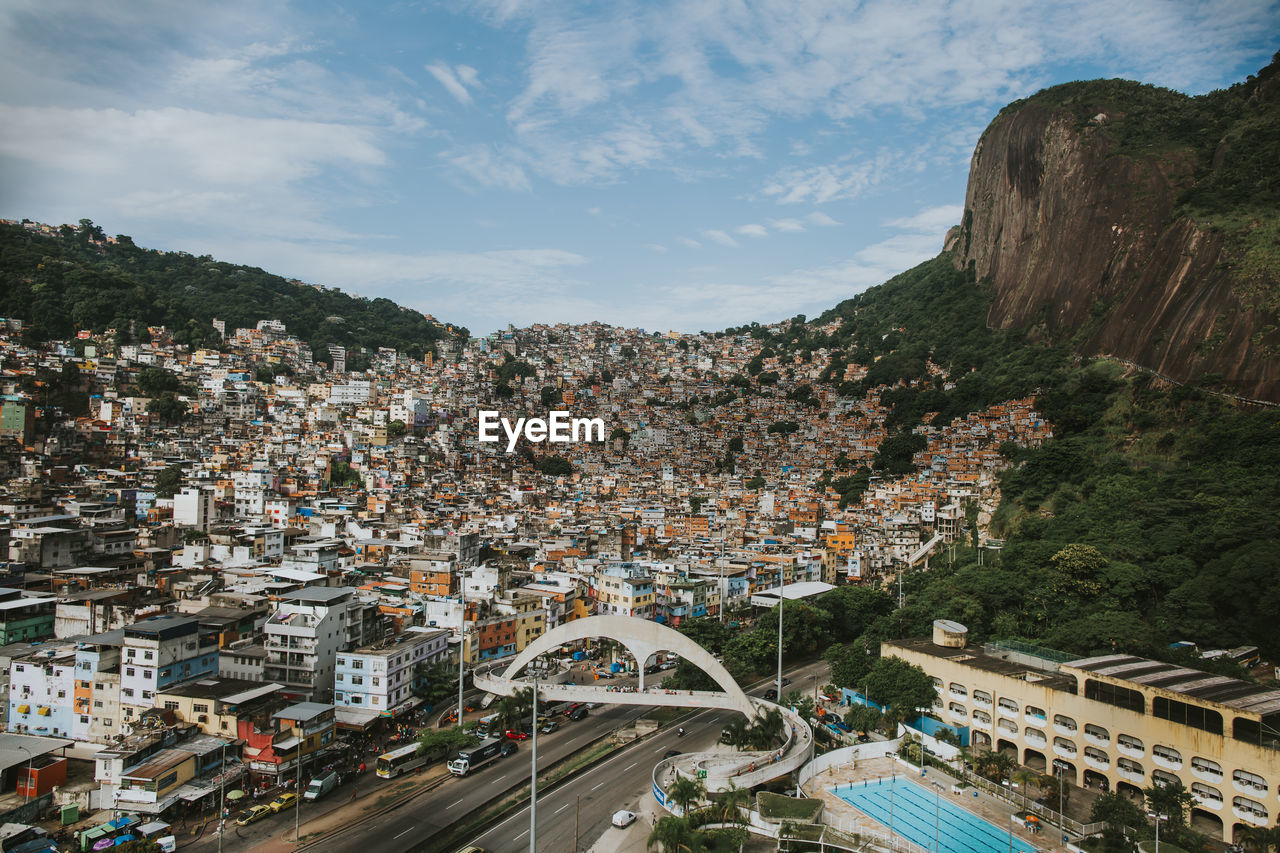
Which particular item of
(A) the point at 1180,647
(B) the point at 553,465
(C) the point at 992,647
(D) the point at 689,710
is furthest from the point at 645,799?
(B) the point at 553,465

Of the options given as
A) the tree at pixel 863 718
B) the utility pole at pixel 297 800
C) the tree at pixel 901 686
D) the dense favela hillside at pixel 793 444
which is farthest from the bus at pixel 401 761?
the tree at pixel 901 686

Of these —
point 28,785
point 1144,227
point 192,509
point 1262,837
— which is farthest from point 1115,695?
point 1144,227

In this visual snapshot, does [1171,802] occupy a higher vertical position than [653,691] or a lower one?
lower

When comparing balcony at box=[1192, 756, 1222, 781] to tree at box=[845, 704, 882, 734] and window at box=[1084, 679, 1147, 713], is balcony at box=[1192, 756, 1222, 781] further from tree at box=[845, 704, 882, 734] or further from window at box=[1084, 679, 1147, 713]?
tree at box=[845, 704, 882, 734]

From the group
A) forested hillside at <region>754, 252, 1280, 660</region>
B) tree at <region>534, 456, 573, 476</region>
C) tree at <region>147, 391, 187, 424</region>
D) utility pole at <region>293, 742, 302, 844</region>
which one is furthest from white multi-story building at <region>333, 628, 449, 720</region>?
tree at <region>534, 456, 573, 476</region>

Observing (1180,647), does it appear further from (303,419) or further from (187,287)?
(187,287)

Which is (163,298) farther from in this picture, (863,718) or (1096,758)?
(1096,758)
